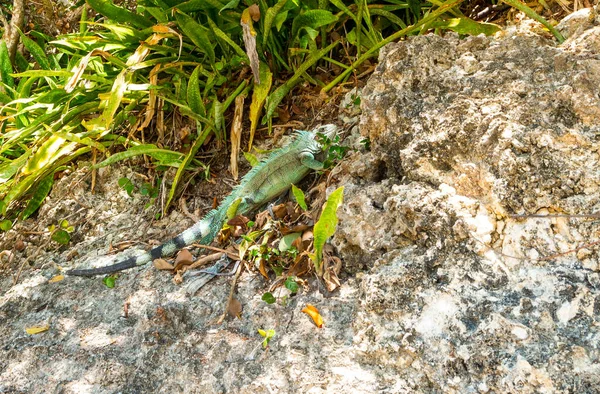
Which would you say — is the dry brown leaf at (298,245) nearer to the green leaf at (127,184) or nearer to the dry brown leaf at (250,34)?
the dry brown leaf at (250,34)

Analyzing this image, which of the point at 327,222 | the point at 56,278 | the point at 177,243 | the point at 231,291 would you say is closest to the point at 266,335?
the point at 231,291

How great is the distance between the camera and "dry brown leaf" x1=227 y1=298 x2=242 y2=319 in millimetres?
2389

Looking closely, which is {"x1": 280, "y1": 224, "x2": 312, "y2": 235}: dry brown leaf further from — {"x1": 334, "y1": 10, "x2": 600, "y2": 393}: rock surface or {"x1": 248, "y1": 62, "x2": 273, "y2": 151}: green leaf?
{"x1": 248, "y1": 62, "x2": 273, "y2": 151}: green leaf

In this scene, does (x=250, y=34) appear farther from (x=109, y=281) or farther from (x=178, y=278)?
(x=109, y=281)

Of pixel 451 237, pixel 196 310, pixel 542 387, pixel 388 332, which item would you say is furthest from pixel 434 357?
pixel 196 310

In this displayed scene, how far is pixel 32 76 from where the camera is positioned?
3.72 metres

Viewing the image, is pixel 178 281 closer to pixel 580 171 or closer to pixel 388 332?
pixel 388 332

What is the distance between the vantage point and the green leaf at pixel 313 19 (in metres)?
3.18

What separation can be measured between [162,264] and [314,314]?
3.72 ft

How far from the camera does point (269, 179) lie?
10.8 feet

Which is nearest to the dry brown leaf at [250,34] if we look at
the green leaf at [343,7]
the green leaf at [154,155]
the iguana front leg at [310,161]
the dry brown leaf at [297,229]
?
the green leaf at [343,7]

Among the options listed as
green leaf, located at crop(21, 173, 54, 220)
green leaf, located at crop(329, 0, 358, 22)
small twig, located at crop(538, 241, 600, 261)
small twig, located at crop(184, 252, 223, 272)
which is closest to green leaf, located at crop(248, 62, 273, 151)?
green leaf, located at crop(329, 0, 358, 22)

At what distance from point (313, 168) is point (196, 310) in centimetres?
111

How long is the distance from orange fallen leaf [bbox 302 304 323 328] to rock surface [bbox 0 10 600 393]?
3cm
